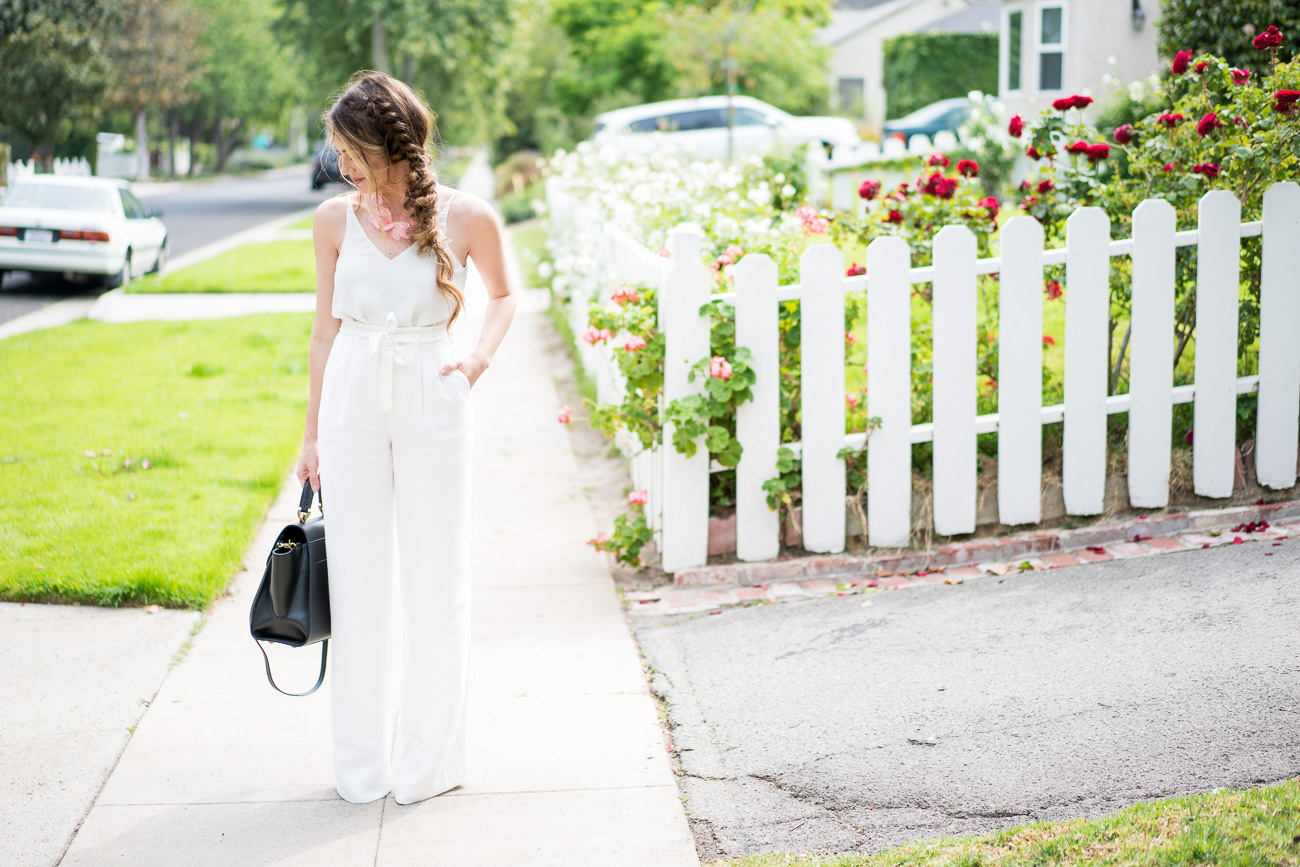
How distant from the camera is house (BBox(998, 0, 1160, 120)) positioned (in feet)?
A: 64.4

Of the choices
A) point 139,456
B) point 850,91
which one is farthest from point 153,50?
point 139,456

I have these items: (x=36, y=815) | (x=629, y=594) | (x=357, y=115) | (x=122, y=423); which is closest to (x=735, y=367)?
(x=629, y=594)

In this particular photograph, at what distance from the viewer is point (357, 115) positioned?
2.83m

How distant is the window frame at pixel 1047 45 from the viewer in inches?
815

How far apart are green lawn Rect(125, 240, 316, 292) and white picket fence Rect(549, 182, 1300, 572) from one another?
9.55m

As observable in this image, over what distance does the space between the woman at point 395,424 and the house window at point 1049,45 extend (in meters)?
20.3

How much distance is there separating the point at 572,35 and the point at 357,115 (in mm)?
39702

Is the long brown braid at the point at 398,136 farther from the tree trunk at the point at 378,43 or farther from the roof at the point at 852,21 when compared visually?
the roof at the point at 852,21

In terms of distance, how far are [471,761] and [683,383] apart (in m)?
1.79

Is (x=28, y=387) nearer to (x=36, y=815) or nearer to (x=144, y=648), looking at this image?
(x=144, y=648)

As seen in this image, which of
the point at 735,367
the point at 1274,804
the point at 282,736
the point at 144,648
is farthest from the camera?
the point at 735,367

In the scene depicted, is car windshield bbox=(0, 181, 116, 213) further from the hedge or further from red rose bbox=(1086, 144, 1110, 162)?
the hedge

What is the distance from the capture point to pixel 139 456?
21.2 feet

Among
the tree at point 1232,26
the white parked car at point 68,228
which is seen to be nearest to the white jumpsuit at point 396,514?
the tree at point 1232,26
